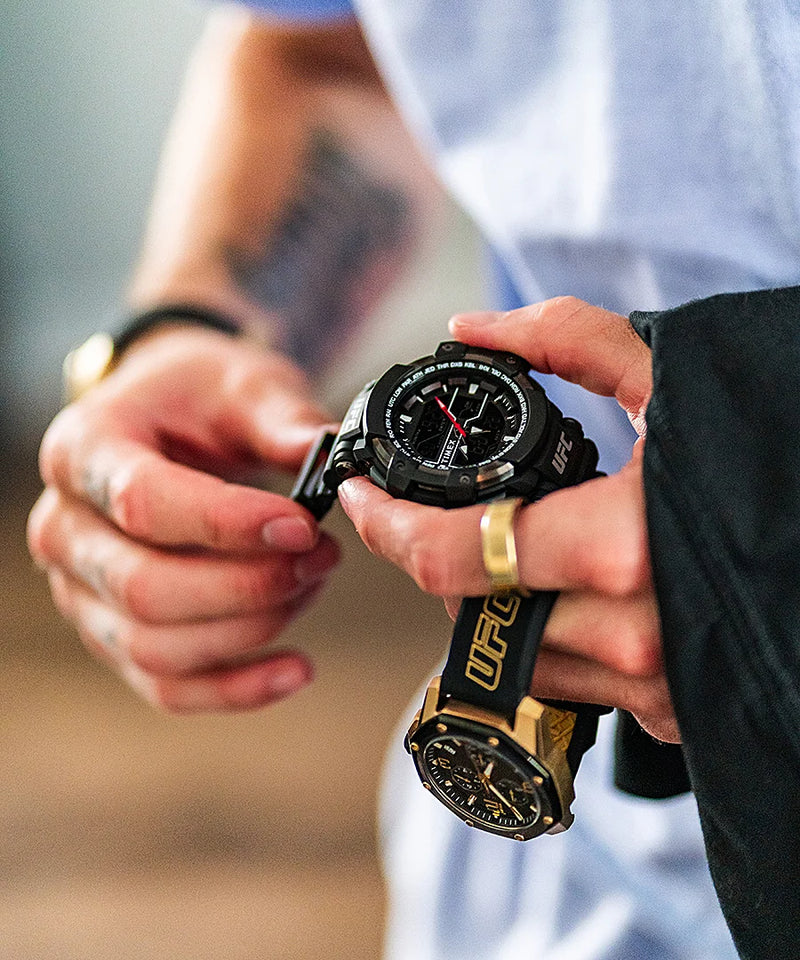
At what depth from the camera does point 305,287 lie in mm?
1024

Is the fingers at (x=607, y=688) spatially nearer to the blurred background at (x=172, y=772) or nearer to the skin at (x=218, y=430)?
the skin at (x=218, y=430)

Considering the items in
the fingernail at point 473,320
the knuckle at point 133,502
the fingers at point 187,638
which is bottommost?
the fingers at point 187,638

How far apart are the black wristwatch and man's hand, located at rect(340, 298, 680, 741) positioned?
0.02 metres

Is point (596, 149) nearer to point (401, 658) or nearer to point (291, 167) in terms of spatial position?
point (291, 167)

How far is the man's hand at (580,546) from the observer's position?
15.9 inches

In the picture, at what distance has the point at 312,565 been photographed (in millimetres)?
733

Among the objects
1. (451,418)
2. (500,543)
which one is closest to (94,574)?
(451,418)

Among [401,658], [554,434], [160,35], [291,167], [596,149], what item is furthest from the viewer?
[160,35]

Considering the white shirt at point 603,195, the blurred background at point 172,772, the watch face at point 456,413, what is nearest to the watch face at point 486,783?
the watch face at point 456,413

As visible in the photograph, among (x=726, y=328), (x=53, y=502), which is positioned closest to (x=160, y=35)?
(x=53, y=502)

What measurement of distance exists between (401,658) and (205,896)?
1.91 feet

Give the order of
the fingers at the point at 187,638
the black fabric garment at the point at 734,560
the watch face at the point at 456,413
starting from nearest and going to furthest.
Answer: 1. the black fabric garment at the point at 734,560
2. the watch face at the point at 456,413
3. the fingers at the point at 187,638

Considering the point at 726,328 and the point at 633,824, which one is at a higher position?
the point at 726,328

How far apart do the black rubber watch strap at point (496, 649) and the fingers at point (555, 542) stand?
2 centimetres
